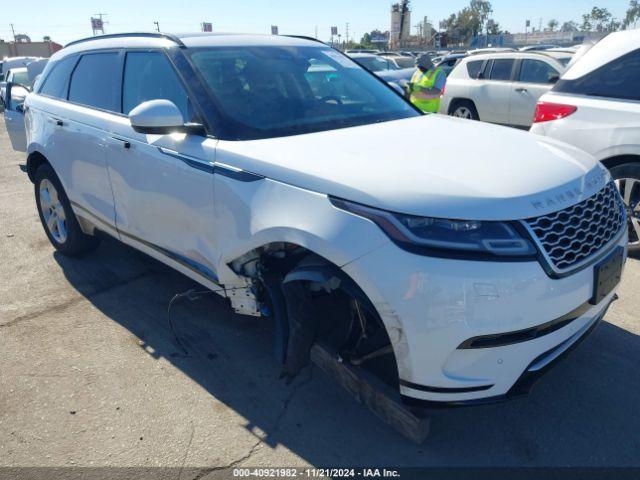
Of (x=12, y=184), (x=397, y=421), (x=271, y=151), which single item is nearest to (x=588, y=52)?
(x=271, y=151)

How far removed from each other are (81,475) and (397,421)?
1.46 meters

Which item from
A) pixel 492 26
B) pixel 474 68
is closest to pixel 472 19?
pixel 492 26

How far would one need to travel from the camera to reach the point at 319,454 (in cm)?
245

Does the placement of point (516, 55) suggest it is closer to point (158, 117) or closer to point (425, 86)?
point (425, 86)

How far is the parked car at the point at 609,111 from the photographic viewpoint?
4199 millimetres

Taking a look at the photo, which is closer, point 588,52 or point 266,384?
point 266,384

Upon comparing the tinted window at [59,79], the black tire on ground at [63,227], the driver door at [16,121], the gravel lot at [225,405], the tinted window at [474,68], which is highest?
the tinted window at [59,79]

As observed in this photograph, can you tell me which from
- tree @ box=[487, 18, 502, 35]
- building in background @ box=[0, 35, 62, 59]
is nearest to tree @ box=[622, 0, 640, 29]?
tree @ box=[487, 18, 502, 35]

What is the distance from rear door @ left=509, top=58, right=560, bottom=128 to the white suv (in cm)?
661

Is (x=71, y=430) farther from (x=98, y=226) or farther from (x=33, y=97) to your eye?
(x=33, y=97)

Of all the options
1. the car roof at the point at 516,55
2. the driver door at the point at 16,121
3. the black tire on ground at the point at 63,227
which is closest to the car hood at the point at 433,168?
the black tire on ground at the point at 63,227

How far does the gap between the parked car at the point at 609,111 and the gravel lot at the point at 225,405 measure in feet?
3.15

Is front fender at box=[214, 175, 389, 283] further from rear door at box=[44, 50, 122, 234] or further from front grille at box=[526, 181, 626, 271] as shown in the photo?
rear door at box=[44, 50, 122, 234]

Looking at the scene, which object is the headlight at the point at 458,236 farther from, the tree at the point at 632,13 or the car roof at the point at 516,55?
the tree at the point at 632,13
